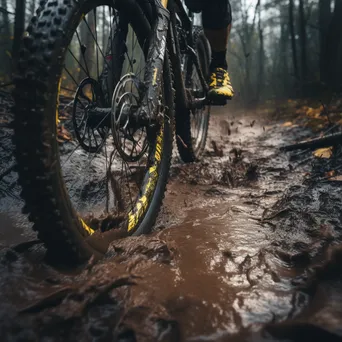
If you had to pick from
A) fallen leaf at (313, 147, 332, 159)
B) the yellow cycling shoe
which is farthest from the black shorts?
fallen leaf at (313, 147, 332, 159)

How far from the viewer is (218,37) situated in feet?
8.31

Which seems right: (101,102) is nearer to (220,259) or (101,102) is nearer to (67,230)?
(67,230)

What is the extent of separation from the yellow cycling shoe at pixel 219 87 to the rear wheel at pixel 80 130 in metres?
0.88

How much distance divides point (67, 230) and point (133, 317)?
324 millimetres

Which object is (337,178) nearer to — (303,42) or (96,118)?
(96,118)

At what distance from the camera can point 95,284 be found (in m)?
0.88

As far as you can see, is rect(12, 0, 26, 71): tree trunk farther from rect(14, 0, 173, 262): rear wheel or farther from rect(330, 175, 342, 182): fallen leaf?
Answer: rect(330, 175, 342, 182): fallen leaf

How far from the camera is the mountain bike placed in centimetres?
87

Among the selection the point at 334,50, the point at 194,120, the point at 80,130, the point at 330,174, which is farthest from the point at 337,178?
the point at 334,50

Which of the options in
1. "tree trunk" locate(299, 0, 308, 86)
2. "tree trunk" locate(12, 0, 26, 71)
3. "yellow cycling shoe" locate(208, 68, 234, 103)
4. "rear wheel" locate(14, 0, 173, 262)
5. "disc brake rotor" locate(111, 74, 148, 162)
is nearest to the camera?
"rear wheel" locate(14, 0, 173, 262)

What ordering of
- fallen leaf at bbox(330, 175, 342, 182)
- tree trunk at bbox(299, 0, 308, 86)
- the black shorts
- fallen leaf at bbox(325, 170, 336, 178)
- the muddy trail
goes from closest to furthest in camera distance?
the muddy trail → fallen leaf at bbox(330, 175, 342, 182) → fallen leaf at bbox(325, 170, 336, 178) → the black shorts → tree trunk at bbox(299, 0, 308, 86)

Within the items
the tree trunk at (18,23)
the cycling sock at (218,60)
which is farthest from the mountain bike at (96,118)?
the tree trunk at (18,23)

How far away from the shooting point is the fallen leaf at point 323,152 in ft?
8.38

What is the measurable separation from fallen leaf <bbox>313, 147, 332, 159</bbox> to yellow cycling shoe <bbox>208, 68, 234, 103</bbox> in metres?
0.90
